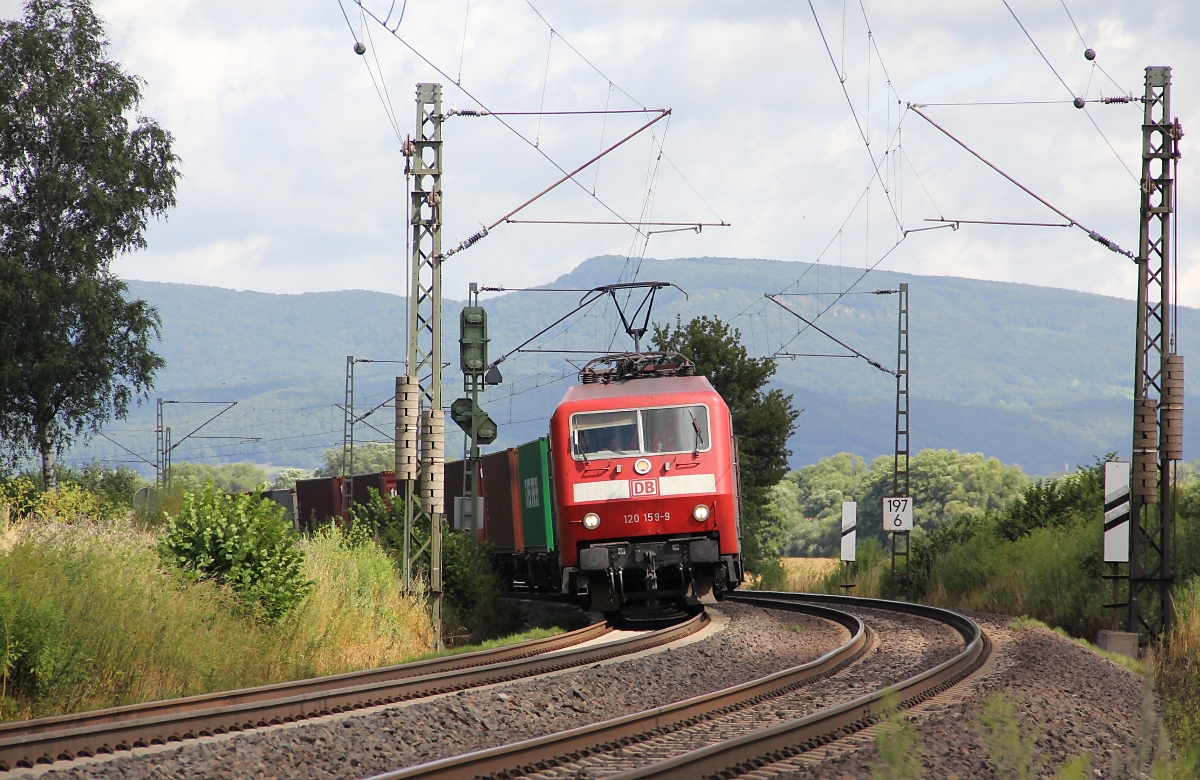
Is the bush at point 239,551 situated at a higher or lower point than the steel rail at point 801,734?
higher

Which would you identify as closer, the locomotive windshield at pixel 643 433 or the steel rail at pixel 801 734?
the steel rail at pixel 801 734

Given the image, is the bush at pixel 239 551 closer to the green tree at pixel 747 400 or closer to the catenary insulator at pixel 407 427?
the catenary insulator at pixel 407 427

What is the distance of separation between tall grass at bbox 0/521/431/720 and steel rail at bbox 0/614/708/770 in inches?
43.0

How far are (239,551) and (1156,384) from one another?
484 inches

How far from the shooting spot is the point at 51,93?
2869 cm

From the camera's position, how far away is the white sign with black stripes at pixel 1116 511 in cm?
1705

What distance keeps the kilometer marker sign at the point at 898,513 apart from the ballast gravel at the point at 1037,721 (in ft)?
40.2

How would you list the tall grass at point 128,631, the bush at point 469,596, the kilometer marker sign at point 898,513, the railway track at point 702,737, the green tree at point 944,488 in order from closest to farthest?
the railway track at point 702,737
the tall grass at point 128,631
the bush at point 469,596
the kilometer marker sign at point 898,513
the green tree at point 944,488

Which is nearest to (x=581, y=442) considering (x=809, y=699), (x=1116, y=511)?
(x=809, y=699)

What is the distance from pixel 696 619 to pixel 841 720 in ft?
30.4

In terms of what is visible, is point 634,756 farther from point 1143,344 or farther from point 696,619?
point 1143,344

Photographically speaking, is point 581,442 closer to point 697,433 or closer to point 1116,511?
point 697,433

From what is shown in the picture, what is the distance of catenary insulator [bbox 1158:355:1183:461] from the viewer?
54.5 feet

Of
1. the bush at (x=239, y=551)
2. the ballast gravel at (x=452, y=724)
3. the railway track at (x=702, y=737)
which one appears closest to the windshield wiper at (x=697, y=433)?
the ballast gravel at (x=452, y=724)
